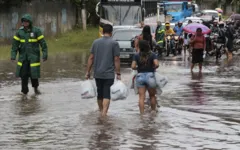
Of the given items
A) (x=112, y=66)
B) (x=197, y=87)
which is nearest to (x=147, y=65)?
(x=112, y=66)

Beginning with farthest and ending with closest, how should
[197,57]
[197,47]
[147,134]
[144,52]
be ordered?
[197,47] < [197,57] < [144,52] < [147,134]

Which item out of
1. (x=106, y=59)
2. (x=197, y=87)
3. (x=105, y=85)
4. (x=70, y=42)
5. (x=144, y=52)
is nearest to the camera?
(x=106, y=59)

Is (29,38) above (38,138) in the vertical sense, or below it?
above

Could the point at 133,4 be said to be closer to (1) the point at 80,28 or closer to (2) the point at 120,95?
(1) the point at 80,28

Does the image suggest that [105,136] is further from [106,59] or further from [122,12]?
[122,12]

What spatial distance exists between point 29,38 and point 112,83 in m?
4.07

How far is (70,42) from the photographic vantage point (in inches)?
1604

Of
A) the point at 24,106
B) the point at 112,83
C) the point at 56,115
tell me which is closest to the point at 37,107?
the point at 24,106

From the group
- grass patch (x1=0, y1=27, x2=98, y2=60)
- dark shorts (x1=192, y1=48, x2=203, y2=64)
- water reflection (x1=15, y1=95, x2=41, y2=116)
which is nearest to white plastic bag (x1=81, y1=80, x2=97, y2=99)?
water reflection (x1=15, y1=95, x2=41, y2=116)

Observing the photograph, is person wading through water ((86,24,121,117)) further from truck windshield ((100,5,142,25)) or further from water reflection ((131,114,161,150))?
truck windshield ((100,5,142,25))

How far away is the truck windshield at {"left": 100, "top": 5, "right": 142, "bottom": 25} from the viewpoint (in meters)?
34.9

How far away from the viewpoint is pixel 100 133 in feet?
35.9

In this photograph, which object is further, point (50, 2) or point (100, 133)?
point (50, 2)

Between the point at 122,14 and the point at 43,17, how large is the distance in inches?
318
